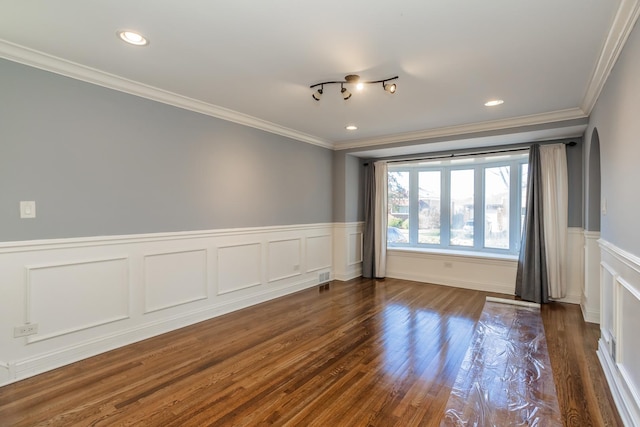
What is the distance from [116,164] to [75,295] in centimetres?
119

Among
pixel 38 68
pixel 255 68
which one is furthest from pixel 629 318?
pixel 38 68

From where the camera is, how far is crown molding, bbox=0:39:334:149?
2.42 metres

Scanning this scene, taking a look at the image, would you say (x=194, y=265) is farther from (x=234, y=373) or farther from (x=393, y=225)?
(x=393, y=225)

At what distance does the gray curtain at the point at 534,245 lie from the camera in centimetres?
448

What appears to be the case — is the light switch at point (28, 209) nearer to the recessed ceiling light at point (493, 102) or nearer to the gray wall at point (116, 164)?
the gray wall at point (116, 164)

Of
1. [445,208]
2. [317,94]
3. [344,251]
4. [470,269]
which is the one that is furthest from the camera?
[445,208]

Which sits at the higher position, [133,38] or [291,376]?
[133,38]

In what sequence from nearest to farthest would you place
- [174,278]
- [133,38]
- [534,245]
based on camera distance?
[133,38] → [174,278] → [534,245]

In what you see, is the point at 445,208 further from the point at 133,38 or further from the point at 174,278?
the point at 133,38

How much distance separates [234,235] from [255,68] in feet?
6.88

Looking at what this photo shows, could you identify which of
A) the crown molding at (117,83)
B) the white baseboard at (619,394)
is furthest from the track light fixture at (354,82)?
the white baseboard at (619,394)

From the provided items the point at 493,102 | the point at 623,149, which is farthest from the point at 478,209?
the point at 623,149

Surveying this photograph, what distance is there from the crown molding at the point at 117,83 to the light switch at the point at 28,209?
1067 mm

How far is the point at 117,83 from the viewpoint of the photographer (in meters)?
2.95
